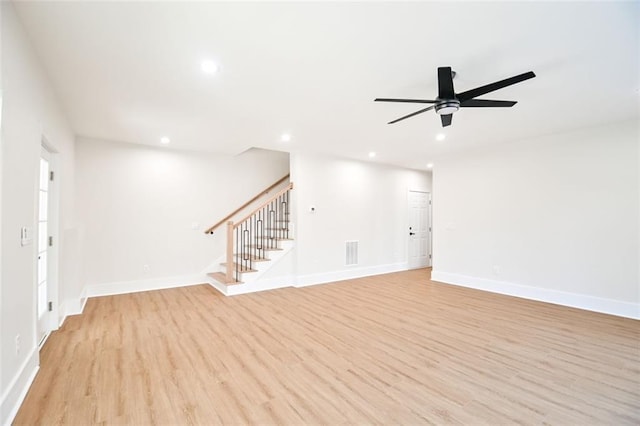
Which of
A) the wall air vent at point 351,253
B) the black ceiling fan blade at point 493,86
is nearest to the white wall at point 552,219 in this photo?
the wall air vent at point 351,253

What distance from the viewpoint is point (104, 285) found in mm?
5074

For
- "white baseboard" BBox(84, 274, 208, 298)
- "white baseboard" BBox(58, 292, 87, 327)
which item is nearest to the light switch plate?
"white baseboard" BBox(58, 292, 87, 327)

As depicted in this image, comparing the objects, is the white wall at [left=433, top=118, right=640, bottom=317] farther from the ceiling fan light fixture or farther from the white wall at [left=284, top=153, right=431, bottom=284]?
the ceiling fan light fixture

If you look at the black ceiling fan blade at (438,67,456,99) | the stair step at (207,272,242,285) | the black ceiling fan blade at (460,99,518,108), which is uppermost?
the black ceiling fan blade at (438,67,456,99)

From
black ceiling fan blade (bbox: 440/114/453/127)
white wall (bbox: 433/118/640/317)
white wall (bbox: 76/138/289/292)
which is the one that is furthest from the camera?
white wall (bbox: 76/138/289/292)

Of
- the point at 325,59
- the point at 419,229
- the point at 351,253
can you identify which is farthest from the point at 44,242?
the point at 419,229

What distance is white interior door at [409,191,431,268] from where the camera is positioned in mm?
7784

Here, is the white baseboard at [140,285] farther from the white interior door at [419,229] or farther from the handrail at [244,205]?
the white interior door at [419,229]

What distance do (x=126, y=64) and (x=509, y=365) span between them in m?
4.43

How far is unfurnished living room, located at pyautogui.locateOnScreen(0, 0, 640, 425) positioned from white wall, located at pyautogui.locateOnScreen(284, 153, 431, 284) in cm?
6

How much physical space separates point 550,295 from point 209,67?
584cm

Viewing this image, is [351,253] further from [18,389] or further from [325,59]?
[18,389]

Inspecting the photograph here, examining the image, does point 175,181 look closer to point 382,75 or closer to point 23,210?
point 23,210

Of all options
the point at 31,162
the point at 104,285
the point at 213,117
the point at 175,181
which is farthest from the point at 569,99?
the point at 104,285
